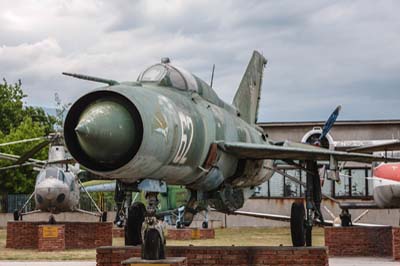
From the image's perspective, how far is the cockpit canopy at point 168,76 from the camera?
10.1 meters

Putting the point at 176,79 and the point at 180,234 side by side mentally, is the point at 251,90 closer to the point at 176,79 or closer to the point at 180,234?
the point at 176,79

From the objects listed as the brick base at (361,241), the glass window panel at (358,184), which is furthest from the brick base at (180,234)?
the glass window panel at (358,184)

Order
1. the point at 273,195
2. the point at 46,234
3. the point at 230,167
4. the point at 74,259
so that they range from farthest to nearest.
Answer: the point at 273,195 → the point at 46,234 → the point at 74,259 → the point at 230,167

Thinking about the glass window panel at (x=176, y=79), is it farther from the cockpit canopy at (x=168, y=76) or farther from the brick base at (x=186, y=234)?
the brick base at (x=186, y=234)

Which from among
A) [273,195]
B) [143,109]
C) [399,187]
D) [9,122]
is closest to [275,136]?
[273,195]

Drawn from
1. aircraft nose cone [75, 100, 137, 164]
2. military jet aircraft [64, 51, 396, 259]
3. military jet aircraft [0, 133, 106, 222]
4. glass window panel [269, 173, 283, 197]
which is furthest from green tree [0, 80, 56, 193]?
aircraft nose cone [75, 100, 137, 164]

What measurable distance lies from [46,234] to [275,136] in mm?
19742

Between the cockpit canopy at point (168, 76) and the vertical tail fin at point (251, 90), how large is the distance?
4539 mm

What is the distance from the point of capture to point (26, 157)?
18578mm

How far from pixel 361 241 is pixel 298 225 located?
761 cm

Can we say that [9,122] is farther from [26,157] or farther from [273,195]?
[26,157]

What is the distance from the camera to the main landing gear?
12.1 metres

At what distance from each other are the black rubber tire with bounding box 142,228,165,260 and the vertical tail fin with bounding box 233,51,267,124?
5839 millimetres

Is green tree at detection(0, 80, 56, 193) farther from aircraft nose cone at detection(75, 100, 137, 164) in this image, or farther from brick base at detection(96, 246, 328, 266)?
aircraft nose cone at detection(75, 100, 137, 164)
